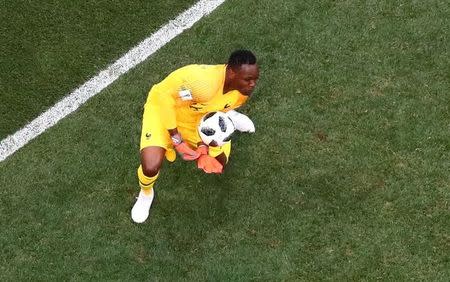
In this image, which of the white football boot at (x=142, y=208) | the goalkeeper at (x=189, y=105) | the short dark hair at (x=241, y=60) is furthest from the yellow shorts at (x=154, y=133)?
the short dark hair at (x=241, y=60)

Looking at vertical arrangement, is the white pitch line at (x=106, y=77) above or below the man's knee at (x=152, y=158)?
A: below

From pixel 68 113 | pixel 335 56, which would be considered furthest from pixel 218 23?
pixel 68 113

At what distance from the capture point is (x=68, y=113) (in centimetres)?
809

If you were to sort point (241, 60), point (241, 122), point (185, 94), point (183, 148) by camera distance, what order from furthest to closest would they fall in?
point (241, 122), point (183, 148), point (185, 94), point (241, 60)

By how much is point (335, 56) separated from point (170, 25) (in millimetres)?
1783

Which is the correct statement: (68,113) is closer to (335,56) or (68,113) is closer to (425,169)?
(335,56)

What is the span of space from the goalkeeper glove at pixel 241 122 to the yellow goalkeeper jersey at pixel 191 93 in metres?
0.68

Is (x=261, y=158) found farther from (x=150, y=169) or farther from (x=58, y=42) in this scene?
(x=58, y=42)

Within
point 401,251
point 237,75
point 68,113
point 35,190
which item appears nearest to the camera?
point 237,75

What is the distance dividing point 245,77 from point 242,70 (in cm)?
7

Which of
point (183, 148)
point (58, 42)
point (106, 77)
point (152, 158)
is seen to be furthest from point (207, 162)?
point (58, 42)

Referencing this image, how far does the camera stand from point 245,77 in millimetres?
6449

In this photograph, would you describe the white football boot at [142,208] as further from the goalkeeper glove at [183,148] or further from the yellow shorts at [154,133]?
the goalkeeper glove at [183,148]

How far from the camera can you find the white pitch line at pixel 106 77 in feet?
26.1
